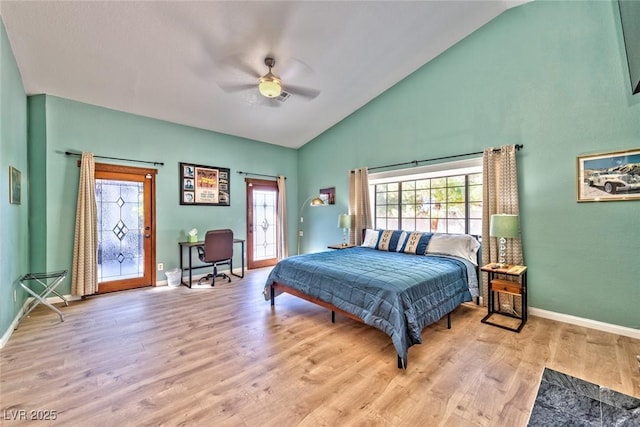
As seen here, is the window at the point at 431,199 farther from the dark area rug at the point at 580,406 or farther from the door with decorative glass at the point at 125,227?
the door with decorative glass at the point at 125,227

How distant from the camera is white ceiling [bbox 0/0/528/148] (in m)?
2.59

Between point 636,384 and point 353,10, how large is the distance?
399 centimetres

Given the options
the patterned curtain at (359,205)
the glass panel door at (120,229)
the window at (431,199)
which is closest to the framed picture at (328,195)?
the patterned curtain at (359,205)

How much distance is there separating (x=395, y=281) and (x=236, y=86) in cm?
294

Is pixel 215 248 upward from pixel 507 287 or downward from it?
upward

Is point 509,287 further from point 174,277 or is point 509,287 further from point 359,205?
point 174,277

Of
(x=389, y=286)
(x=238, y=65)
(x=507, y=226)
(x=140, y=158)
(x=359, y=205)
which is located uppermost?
(x=238, y=65)

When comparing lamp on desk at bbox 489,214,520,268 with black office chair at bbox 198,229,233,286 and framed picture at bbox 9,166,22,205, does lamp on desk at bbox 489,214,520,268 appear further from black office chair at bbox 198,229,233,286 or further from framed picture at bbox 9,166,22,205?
framed picture at bbox 9,166,22,205

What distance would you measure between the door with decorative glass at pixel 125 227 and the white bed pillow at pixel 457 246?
177 inches

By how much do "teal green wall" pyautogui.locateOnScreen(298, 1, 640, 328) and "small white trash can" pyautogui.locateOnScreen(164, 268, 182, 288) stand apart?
465 cm

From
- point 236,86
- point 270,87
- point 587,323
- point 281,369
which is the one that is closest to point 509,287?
point 587,323

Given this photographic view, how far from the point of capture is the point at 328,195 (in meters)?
5.72

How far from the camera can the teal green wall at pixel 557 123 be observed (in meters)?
2.73

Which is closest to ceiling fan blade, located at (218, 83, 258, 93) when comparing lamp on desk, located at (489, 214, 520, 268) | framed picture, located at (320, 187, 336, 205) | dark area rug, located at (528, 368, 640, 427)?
framed picture, located at (320, 187, 336, 205)
